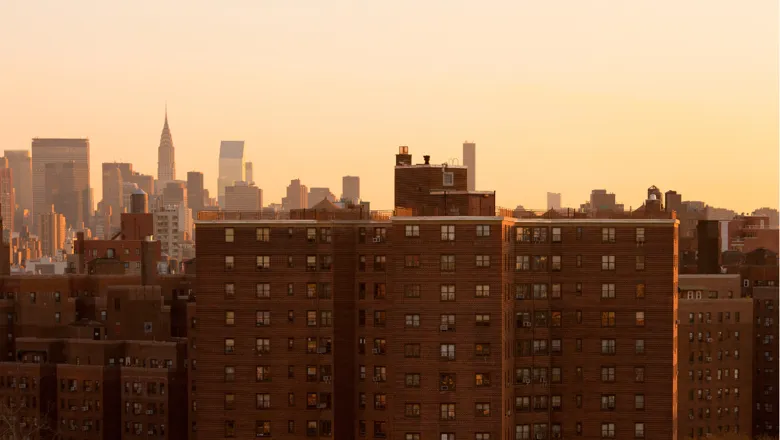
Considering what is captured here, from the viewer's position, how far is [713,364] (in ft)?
497

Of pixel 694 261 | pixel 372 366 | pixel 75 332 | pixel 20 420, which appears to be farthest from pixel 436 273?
Result: pixel 694 261

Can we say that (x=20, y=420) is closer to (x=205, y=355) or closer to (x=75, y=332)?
(x=75, y=332)

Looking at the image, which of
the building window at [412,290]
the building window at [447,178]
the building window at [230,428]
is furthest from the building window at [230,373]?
the building window at [447,178]

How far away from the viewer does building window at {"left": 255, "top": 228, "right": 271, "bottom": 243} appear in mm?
105500

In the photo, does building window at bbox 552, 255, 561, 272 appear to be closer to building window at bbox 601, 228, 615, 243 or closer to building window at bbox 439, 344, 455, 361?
building window at bbox 601, 228, 615, 243

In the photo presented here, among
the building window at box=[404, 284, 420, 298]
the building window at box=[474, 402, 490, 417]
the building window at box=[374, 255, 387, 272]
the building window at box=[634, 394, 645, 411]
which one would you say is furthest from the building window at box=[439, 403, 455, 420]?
the building window at box=[634, 394, 645, 411]

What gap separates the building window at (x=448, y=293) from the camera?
100062mm

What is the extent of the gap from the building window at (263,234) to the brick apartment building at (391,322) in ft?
0.26

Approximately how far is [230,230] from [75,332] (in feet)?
220

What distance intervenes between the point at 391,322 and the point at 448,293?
19.4 feet

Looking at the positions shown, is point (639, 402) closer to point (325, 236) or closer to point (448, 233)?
point (448, 233)

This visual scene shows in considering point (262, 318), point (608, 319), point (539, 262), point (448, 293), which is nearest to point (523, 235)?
point (539, 262)

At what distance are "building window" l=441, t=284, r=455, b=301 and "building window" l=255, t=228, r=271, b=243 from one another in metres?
13.7

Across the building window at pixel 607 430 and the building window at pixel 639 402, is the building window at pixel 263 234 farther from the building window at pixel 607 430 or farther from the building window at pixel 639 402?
the building window at pixel 639 402
